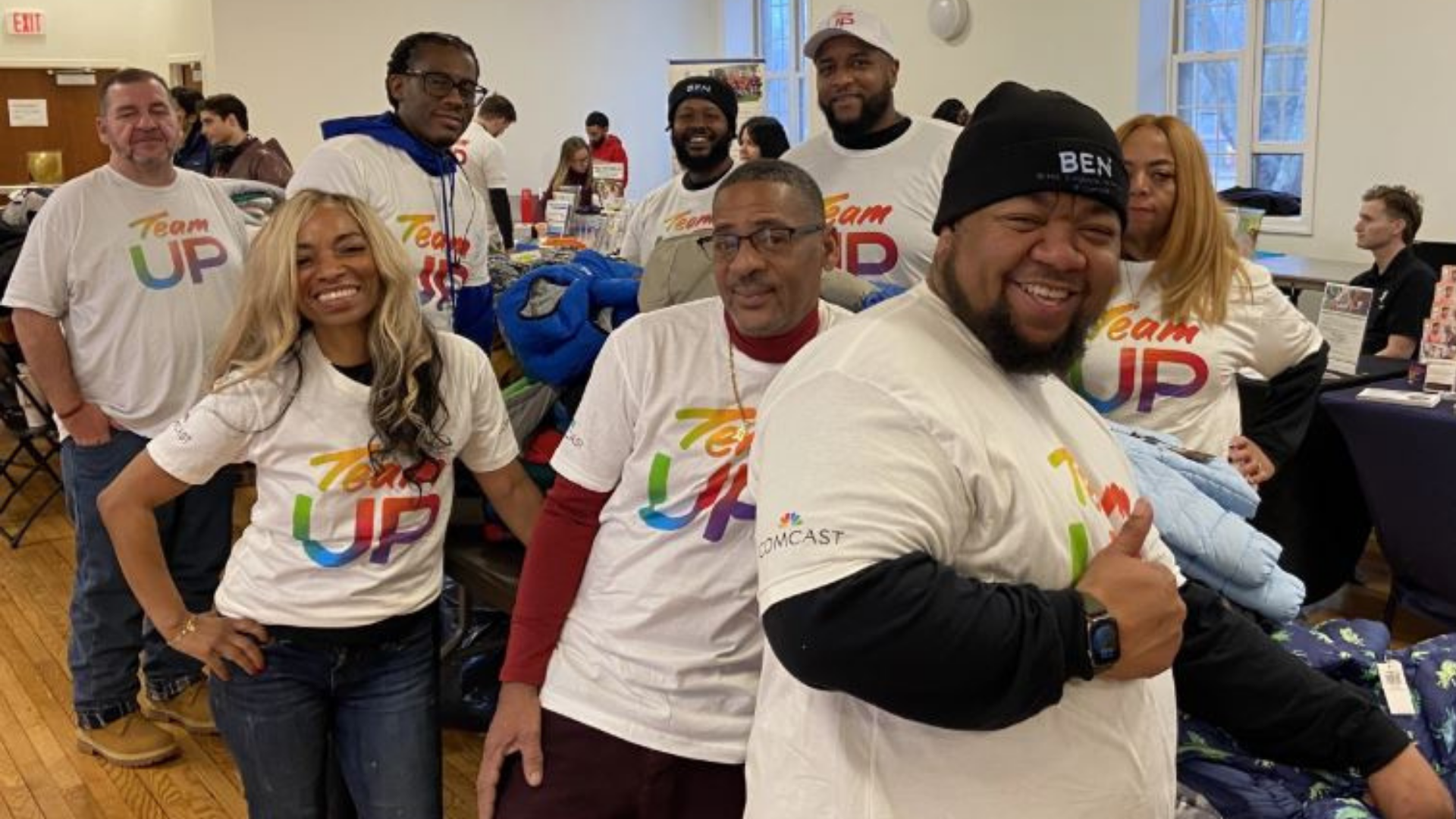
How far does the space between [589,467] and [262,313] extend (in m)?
0.62

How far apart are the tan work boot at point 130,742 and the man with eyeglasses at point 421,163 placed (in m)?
1.26

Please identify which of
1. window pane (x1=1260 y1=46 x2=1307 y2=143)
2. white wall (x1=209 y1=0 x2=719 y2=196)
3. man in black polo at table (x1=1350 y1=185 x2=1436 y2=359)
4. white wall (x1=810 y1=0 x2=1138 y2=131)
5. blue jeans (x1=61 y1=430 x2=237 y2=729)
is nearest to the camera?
blue jeans (x1=61 y1=430 x2=237 y2=729)

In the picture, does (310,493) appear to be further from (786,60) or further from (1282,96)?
(786,60)

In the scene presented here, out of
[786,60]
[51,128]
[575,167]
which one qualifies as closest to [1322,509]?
[575,167]

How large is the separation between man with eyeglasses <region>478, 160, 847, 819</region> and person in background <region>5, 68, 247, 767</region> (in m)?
1.80

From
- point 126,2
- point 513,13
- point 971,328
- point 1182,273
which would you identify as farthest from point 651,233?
point 126,2

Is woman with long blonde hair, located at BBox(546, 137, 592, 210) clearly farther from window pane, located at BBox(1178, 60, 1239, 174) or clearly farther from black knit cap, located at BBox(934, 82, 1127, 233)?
black knit cap, located at BBox(934, 82, 1127, 233)

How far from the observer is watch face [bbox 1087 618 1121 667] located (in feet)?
3.72

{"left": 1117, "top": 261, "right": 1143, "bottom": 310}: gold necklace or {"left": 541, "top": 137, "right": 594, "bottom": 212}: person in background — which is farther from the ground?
{"left": 541, "top": 137, "right": 594, "bottom": 212}: person in background

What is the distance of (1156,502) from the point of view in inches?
75.1

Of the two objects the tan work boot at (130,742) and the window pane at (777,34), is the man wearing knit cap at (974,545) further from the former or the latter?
the window pane at (777,34)

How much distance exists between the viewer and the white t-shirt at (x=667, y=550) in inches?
67.4

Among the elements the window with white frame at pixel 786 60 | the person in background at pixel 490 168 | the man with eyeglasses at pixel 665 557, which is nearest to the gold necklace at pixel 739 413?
the man with eyeglasses at pixel 665 557

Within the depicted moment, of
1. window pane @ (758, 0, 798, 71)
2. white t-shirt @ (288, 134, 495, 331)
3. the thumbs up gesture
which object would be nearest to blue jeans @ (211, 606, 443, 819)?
white t-shirt @ (288, 134, 495, 331)
